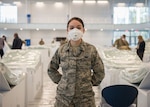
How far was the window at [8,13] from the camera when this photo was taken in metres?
25.1

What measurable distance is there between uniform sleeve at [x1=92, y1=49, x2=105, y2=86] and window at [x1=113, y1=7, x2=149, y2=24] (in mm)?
23139

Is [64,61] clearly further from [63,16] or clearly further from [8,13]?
[8,13]

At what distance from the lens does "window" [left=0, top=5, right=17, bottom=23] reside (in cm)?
2509

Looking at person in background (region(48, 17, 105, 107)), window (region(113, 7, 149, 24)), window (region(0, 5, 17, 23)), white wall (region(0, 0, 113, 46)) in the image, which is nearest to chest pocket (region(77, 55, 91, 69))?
person in background (region(48, 17, 105, 107))

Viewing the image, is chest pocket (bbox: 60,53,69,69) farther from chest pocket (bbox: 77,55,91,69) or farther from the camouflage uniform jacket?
chest pocket (bbox: 77,55,91,69)

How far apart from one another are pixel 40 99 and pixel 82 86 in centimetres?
410

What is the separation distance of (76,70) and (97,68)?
218 millimetres

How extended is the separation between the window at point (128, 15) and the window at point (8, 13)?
32.5ft

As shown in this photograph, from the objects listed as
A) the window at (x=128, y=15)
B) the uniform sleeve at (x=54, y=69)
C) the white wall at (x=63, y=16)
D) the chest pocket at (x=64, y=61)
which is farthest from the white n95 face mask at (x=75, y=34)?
the window at (x=128, y=15)

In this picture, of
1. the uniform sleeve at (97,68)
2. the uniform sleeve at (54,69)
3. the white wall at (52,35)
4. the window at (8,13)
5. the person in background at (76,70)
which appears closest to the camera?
the person in background at (76,70)

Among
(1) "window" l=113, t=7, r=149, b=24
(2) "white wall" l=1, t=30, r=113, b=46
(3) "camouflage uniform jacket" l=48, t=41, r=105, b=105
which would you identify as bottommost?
(3) "camouflage uniform jacket" l=48, t=41, r=105, b=105

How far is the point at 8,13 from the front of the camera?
25125mm

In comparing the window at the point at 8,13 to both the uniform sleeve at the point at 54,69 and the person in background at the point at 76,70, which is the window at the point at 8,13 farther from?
the person in background at the point at 76,70

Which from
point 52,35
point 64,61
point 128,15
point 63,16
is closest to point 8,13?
point 52,35
